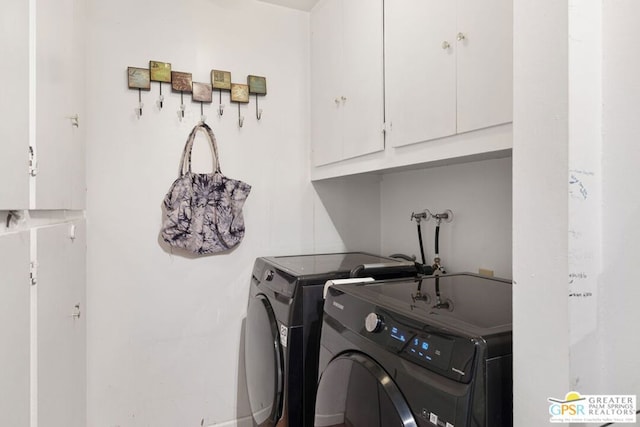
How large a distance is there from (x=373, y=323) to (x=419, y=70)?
2.93ft

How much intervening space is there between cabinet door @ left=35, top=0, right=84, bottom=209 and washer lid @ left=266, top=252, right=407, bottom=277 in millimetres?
842

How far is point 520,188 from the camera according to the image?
0.66 m

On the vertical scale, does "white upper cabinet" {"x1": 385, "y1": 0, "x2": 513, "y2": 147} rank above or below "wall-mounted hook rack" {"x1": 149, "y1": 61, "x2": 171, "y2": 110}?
below

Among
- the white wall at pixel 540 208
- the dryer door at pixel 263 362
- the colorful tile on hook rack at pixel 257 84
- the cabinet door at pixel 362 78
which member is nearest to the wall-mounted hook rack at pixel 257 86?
the colorful tile on hook rack at pixel 257 84

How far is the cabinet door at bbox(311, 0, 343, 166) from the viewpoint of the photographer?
→ 6.01 feet

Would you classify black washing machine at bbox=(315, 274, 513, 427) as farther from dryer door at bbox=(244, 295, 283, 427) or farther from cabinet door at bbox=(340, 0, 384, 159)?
cabinet door at bbox=(340, 0, 384, 159)

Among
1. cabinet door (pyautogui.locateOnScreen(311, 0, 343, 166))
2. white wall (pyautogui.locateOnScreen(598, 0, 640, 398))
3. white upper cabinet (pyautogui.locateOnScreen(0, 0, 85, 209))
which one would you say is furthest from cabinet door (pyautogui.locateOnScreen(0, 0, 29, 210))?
cabinet door (pyautogui.locateOnScreen(311, 0, 343, 166))

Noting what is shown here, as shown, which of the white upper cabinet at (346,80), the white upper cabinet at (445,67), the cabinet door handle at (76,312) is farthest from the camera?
the white upper cabinet at (346,80)

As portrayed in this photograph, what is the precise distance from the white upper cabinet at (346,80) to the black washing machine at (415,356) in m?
0.71

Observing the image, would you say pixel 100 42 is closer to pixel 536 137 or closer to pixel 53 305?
pixel 53 305

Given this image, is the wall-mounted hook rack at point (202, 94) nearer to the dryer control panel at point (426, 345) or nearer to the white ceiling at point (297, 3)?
the white ceiling at point (297, 3)

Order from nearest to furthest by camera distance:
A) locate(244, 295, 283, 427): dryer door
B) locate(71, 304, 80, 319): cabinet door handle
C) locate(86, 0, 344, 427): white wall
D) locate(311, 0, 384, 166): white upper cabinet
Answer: locate(71, 304, 80, 319): cabinet door handle, locate(244, 295, 283, 427): dryer door, locate(311, 0, 384, 166): white upper cabinet, locate(86, 0, 344, 427): white wall

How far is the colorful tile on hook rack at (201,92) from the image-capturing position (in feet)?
6.14

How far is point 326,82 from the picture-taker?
1.94 m
